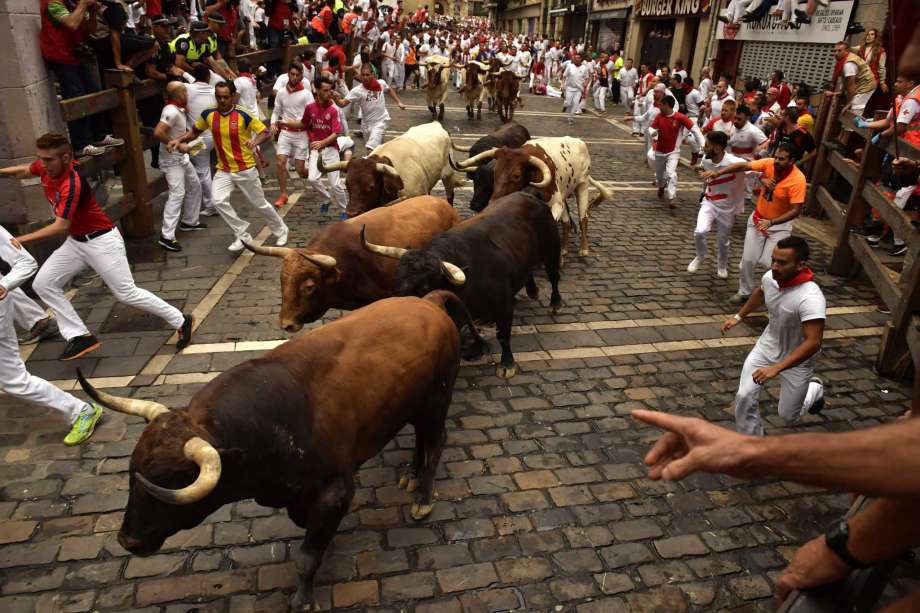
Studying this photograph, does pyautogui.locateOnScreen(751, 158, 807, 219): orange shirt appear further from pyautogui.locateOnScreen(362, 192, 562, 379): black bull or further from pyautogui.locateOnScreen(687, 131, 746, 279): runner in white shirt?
pyautogui.locateOnScreen(362, 192, 562, 379): black bull

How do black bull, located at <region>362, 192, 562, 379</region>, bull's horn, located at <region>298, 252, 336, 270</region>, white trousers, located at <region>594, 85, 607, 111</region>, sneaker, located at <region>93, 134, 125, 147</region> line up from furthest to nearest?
white trousers, located at <region>594, 85, 607, 111</region>, sneaker, located at <region>93, 134, 125, 147</region>, bull's horn, located at <region>298, 252, 336, 270</region>, black bull, located at <region>362, 192, 562, 379</region>

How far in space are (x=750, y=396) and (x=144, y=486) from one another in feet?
15.1

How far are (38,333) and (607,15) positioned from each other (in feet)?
126

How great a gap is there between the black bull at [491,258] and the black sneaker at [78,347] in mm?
3161

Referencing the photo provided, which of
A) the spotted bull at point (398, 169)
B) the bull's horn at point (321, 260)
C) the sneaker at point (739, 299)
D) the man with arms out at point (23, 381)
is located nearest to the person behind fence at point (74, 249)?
the man with arms out at point (23, 381)

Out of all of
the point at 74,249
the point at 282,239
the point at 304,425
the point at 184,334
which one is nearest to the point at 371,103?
the point at 282,239

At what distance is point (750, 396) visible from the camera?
16.9ft

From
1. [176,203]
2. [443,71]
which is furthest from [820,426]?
[443,71]

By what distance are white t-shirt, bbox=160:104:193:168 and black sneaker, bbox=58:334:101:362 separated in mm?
3738

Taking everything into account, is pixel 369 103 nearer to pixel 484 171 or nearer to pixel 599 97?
pixel 484 171

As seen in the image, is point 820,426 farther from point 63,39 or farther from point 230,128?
point 63,39

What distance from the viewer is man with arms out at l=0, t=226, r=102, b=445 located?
4801mm

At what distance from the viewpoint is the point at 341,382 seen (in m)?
3.65

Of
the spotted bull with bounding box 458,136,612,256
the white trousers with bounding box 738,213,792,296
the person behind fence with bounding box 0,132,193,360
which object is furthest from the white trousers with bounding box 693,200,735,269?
the person behind fence with bounding box 0,132,193,360
